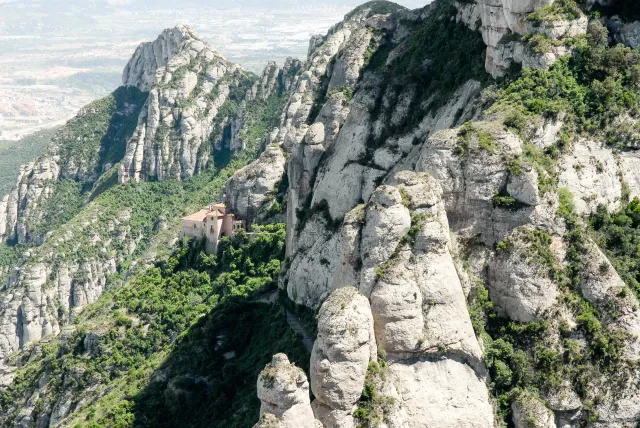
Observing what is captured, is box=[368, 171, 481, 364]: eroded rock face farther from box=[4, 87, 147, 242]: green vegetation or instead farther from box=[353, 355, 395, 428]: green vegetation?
box=[4, 87, 147, 242]: green vegetation

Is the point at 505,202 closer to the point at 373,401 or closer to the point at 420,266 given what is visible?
the point at 420,266

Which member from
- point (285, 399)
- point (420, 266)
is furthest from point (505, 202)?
point (285, 399)

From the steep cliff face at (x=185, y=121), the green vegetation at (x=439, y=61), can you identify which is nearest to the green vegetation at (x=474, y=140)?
the green vegetation at (x=439, y=61)

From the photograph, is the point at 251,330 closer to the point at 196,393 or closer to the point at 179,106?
the point at 196,393

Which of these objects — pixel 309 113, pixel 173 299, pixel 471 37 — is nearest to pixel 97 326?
pixel 173 299

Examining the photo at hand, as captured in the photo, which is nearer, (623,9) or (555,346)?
(555,346)

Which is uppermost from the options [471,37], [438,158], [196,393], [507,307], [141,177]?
[471,37]
